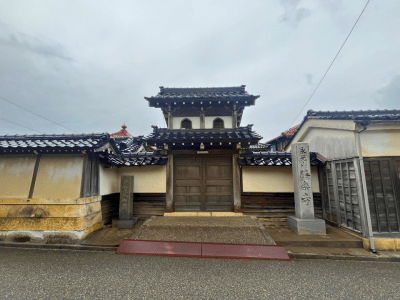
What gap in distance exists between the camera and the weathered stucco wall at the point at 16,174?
20.1ft

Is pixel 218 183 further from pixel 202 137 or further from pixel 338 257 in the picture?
pixel 338 257

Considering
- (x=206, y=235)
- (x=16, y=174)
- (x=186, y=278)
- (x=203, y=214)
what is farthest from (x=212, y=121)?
(x=16, y=174)

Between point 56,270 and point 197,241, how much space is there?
3707 mm

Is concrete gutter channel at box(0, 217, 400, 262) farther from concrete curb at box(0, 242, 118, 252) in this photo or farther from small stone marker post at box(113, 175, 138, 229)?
small stone marker post at box(113, 175, 138, 229)

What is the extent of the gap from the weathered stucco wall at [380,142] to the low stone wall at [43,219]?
1017cm

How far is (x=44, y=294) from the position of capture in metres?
3.32

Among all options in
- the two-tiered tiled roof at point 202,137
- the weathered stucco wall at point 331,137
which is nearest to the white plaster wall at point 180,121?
the two-tiered tiled roof at point 202,137

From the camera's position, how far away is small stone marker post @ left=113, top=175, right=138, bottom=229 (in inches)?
276

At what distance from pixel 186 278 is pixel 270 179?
222 inches

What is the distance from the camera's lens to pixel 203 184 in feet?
26.5

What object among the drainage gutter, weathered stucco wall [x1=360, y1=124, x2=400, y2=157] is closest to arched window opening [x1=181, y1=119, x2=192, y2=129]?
the drainage gutter

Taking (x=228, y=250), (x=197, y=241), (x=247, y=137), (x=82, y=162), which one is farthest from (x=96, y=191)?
(x=247, y=137)

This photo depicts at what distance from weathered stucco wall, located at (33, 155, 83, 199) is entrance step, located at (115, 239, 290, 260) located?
9.75ft

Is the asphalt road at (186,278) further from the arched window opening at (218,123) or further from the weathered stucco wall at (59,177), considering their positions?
the arched window opening at (218,123)
